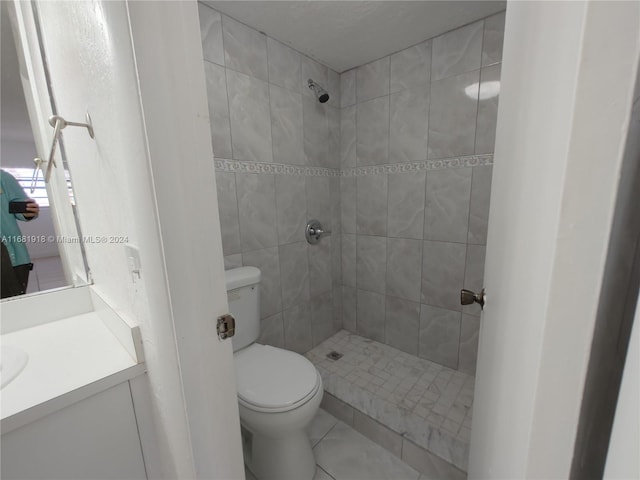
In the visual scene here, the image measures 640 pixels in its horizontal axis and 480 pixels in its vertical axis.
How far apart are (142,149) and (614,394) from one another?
0.76 metres

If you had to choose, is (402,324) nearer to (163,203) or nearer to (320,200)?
(320,200)

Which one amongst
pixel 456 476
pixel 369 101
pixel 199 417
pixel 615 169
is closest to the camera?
pixel 615 169

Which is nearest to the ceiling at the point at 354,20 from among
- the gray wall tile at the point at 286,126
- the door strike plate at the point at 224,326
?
the gray wall tile at the point at 286,126

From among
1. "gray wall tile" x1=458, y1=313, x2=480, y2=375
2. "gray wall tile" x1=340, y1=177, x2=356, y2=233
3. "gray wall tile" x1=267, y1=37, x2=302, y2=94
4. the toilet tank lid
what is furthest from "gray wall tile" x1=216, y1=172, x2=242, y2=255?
"gray wall tile" x1=458, y1=313, x2=480, y2=375

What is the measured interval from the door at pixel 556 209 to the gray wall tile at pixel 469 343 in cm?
123

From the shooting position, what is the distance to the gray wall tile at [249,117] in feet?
4.65

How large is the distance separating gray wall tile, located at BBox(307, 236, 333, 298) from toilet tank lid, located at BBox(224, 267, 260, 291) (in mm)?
540

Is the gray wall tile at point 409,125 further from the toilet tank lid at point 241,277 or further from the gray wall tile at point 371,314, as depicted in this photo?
the toilet tank lid at point 241,277

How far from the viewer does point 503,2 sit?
49.8 inches

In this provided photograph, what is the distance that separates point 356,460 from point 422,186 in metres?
1.48

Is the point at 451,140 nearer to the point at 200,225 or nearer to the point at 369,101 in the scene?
the point at 369,101

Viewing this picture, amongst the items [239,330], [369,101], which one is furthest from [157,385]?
[369,101]

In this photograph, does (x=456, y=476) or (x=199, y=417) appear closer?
(x=199, y=417)

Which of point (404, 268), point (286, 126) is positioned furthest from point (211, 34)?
point (404, 268)
